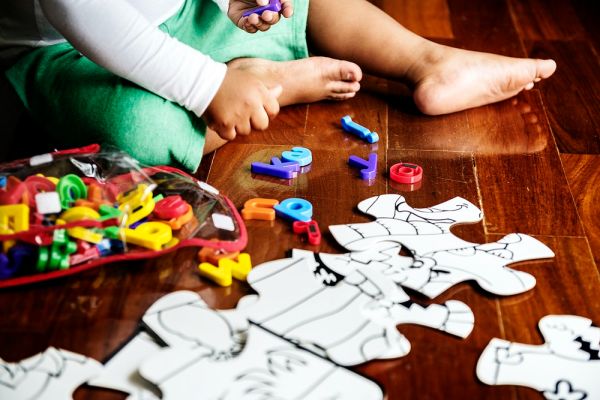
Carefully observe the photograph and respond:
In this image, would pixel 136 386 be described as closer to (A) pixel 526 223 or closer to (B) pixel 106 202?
(B) pixel 106 202

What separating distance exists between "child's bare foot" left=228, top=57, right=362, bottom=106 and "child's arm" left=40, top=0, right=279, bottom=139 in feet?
0.45

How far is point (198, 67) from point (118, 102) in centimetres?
13

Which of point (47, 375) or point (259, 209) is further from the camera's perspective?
point (259, 209)

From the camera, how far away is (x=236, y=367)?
0.80 m

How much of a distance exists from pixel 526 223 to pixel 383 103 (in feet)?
1.35

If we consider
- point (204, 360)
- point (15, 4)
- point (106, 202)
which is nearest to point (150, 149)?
point (106, 202)

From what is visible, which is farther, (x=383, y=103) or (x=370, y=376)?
(x=383, y=103)

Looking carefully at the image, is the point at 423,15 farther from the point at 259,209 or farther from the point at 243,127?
the point at 259,209

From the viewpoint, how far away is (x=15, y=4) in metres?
1.17

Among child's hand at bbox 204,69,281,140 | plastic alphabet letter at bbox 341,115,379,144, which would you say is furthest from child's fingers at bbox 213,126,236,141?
plastic alphabet letter at bbox 341,115,379,144

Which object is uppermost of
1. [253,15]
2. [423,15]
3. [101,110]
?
[253,15]

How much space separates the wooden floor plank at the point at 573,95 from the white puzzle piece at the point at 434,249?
0.33 meters

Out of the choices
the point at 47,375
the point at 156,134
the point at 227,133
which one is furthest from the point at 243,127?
the point at 47,375

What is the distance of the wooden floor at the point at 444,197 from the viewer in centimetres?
86
